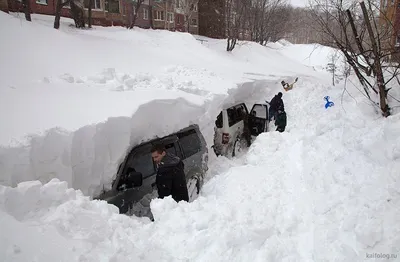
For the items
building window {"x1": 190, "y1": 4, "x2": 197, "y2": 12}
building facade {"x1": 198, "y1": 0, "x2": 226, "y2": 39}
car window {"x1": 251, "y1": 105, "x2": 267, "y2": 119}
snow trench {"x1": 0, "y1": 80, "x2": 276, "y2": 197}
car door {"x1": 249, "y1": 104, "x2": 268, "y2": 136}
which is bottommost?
car door {"x1": 249, "y1": 104, "x2": 268, "y2": 136}

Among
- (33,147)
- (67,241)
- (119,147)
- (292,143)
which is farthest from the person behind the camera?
(292,143)

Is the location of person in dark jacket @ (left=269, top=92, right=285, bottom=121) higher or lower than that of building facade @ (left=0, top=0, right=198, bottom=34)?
lower

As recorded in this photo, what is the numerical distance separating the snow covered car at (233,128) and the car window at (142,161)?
3740 millimetres

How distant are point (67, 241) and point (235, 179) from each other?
3.39m

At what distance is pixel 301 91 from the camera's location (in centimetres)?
1455

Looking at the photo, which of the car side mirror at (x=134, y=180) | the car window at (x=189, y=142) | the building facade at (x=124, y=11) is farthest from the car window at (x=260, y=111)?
the building facade at (x=124, y=11)

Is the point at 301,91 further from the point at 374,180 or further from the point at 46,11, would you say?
the point at 46,11

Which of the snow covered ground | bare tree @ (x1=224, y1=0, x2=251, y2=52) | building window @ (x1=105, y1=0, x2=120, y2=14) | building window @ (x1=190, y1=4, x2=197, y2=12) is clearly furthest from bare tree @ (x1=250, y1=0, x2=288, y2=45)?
the snow covered ground

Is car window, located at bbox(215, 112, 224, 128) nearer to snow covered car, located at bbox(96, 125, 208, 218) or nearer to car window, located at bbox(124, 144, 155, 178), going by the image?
snow covered car, located at bbox(96, 125, 208, 218)

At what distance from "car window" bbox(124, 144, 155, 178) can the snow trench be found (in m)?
0.24

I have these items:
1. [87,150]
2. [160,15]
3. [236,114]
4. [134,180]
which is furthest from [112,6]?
[134,180]

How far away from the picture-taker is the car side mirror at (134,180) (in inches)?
159

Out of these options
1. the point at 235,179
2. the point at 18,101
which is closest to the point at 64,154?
the point at 18,101

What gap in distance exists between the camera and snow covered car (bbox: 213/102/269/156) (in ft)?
26.2
